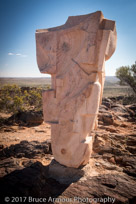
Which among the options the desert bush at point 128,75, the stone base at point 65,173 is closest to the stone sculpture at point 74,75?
the stone base at point 65,173

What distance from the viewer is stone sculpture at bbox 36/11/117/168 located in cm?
318

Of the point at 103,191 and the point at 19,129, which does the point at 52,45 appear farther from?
the point at 19,129

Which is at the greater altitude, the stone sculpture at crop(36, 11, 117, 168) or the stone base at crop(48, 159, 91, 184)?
the stone sculpture at crop(36, 11, 117, 168)

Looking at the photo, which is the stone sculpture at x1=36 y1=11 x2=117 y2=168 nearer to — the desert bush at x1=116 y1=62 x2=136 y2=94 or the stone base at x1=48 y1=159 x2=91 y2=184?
the stone base at x1=48 y1=159 x2=91 y2=184

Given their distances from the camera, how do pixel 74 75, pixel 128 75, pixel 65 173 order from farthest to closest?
pixel 128 75
pixel 65 173
pixel 74 75

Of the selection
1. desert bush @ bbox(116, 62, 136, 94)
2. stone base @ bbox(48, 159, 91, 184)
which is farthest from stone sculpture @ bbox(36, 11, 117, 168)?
desert bush @ bbox(116, 62, 136, 94)

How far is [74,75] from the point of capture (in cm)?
335

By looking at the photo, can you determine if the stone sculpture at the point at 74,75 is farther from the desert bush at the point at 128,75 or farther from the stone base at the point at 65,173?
the desert bush at the point at 128,75

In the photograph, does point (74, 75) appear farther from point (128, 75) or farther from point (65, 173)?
point (128, 75)

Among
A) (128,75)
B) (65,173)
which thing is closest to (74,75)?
(65,173)

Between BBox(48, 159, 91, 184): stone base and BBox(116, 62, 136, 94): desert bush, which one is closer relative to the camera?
BBox(48, 159, 91, 184): stone base

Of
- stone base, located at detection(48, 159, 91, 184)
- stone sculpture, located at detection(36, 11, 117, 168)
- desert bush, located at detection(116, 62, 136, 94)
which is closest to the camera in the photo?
stone sculpture, located at detection(36, 11, 117, 168)

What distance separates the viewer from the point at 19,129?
25.7ft

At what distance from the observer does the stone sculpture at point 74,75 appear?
3178 millimetres
